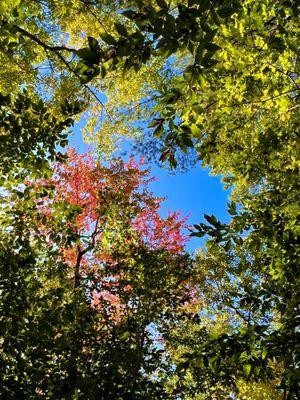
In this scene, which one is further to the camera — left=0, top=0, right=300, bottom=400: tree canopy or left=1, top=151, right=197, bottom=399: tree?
left=1, top=151, right=197, bottom=399: tree

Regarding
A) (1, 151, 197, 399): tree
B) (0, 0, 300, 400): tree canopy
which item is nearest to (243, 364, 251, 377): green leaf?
(0, 0, 300, 400): tree canopy

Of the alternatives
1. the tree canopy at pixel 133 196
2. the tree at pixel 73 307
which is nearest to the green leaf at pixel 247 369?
the tree canopy at pixel 133 196

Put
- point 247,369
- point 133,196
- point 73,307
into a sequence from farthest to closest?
1. point 133,196
2. point 73,307
3. point 247,369

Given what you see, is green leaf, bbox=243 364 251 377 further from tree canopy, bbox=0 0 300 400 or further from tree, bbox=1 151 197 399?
tree, bbox=1 151 197 399

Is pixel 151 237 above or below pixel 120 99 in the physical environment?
below

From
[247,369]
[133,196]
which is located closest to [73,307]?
[247,369]

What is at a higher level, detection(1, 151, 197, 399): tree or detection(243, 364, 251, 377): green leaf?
detection(1, 151, 197, 399): tree

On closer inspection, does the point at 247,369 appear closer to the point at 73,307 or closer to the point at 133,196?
the point at 73,307

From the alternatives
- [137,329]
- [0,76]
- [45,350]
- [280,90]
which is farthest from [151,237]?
[280,90]

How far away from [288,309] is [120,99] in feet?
36.3

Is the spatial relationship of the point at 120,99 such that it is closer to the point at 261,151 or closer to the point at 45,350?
the point at 261,151

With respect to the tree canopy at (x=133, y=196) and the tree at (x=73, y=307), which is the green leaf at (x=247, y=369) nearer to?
the tree canopy at (x=133, y=196)

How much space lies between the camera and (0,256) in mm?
5527

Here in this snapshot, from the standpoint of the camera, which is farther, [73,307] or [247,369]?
[73,307]
